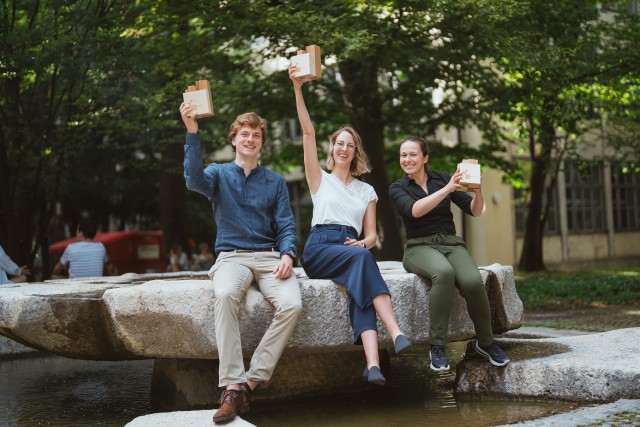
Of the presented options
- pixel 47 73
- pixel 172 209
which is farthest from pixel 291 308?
pixel 172 209

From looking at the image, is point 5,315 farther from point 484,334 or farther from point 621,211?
point 621,211

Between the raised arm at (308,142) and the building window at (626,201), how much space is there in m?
24.3

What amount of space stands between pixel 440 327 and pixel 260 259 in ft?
4.08

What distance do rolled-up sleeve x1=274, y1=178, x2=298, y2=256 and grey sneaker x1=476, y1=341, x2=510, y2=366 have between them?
148cm

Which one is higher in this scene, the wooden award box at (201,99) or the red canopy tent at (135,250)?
the wooden award box at (201,99)

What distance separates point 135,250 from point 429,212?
13.9 meters

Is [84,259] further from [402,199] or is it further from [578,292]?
[578,292]

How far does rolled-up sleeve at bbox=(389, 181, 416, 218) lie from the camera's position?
19.7 feet

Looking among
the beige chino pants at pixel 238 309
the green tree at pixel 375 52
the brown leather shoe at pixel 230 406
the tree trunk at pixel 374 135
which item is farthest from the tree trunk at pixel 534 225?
Result: the brown leather shoe at pixel 230 406

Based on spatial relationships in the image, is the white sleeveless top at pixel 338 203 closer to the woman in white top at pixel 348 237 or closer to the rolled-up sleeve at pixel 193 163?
the woman in white top at pixel 348 237

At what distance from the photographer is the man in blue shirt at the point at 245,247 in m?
4.98

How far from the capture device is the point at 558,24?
1372 centimetres

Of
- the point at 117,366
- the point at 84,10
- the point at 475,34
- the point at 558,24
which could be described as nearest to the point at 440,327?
the point at 117,366

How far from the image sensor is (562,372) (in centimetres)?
537
